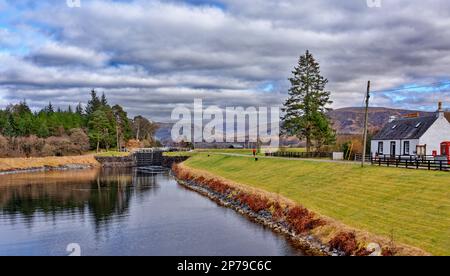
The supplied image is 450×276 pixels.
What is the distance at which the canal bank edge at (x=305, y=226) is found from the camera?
78.3ft

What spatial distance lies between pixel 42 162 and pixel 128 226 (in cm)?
9009

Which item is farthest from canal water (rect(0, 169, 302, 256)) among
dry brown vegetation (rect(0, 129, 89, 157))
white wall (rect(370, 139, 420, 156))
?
dry brown vegetation (rect(0, 129, 89, 157))

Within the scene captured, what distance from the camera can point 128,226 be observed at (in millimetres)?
37219

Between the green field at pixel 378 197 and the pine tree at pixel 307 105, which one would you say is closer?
the green field at pixel 378 197

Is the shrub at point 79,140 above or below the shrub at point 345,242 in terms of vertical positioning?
above

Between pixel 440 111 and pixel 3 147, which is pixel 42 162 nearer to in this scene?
pixel 3 147

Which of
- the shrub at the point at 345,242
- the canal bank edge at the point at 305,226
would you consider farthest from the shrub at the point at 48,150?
the shrub at the point at 345,242

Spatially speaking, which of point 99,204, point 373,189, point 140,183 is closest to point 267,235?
point 373,189

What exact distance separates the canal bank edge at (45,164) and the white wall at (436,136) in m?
90.9

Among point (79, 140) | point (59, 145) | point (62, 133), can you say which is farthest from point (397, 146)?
point (62, 133)

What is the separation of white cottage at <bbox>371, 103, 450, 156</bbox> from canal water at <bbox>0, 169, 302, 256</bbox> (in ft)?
92.5

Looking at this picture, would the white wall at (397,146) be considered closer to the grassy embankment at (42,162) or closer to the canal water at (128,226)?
the canal water at (128,226)

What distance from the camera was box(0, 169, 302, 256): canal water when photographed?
29.3m
